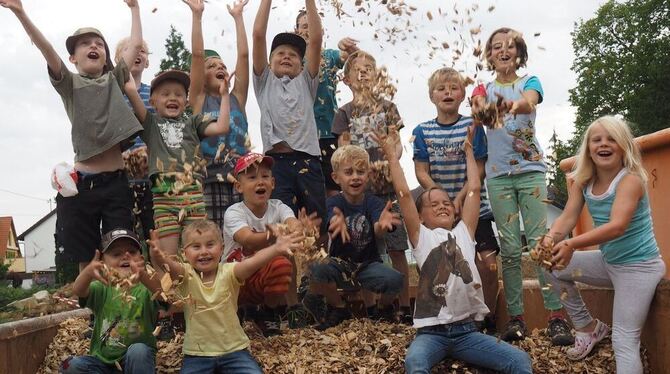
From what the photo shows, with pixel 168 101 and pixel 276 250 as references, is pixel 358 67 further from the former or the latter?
pixel 276 250

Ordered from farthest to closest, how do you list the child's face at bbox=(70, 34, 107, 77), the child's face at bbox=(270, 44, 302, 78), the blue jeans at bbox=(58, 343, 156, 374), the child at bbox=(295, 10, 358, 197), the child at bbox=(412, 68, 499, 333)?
1. the child at bbox=(295, 10, 358, 197)
2. the child's face at bbox=(270, 44, 302, 78)
3. the child at bbox=(412, 68, 499, 333)
4. the child's face at bbox=(70, 34, 107, 77)
5. the blue jeans at bbox=(58, 343, 156, 374)

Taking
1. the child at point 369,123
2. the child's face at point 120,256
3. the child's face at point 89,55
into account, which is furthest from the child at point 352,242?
the child's face at point 89,55

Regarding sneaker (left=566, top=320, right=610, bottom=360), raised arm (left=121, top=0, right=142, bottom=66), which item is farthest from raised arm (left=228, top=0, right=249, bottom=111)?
sneaker (left=566, top=320, right=610, bottom=360)

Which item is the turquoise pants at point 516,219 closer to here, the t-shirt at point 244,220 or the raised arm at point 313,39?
the t-shirt at point 244,220

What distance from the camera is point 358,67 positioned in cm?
665

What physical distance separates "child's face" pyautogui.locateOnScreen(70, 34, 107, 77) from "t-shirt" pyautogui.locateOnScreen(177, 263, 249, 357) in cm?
196

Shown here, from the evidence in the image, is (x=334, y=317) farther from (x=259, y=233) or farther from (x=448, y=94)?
(x=448, y=94)

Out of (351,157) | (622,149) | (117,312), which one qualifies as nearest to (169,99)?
(351,157)

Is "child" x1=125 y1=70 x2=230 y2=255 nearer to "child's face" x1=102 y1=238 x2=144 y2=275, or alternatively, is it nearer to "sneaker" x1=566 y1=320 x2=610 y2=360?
"child's face" x1=102 y1=238 x2=144 y2=275

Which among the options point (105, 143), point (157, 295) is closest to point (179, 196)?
point (105, 143)

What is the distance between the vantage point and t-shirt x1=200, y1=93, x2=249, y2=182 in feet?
21.0

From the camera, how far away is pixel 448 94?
6039 millimetres

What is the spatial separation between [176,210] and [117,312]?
3.46 feet

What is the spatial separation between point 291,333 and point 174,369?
972 mm
